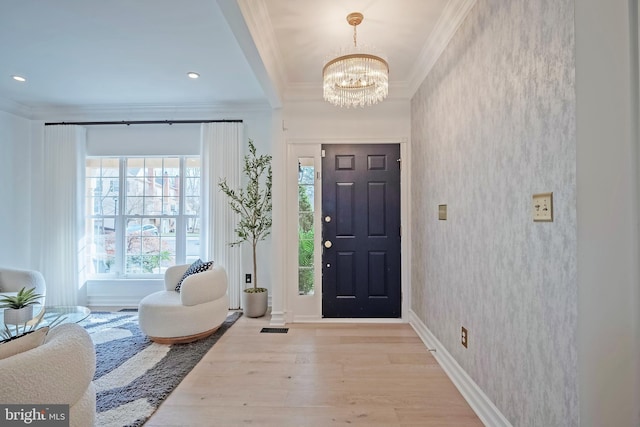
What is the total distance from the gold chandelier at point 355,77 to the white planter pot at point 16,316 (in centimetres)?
282

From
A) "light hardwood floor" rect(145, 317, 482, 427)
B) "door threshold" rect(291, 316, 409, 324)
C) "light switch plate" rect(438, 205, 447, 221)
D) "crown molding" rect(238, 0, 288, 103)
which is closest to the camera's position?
"light hardwood floor" rect(145, 317, 482, 427)

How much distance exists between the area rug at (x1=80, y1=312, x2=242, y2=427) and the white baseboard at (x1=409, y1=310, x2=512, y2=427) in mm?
1990

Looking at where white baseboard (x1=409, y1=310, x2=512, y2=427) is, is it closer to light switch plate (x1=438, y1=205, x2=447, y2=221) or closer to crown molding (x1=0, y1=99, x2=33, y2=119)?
light switch plate (x1=438, y1=205, x2=447, y2=221)

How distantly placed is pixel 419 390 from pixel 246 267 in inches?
103

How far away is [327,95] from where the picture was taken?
8.11ft

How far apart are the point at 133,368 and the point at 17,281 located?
2120mm

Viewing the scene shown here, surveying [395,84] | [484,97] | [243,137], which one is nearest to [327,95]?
[484,97]

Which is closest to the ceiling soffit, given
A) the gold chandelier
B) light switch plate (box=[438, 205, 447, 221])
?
the gold chandelier

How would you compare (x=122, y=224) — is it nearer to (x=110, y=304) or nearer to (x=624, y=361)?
(x=110, y=304)

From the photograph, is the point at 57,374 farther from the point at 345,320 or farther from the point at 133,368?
the point at 345,320

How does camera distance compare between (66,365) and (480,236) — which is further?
(480,236)

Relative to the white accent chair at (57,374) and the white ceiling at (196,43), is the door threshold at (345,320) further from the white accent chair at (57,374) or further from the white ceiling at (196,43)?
the white ceiling at (196,43)

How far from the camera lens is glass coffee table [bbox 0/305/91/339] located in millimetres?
2195

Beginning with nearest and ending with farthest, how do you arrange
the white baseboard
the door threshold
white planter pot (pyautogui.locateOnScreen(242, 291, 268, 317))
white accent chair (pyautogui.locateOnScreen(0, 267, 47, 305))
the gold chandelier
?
1. the white baseboard
2. the gold chandelier
3. white accent chair (pyautogui.locateOnScreen(0, 267, 47, 305))
4. the door threshold
5. white planter pot (pyautogui.locateOnScreen(242, 291, 268, 317))
